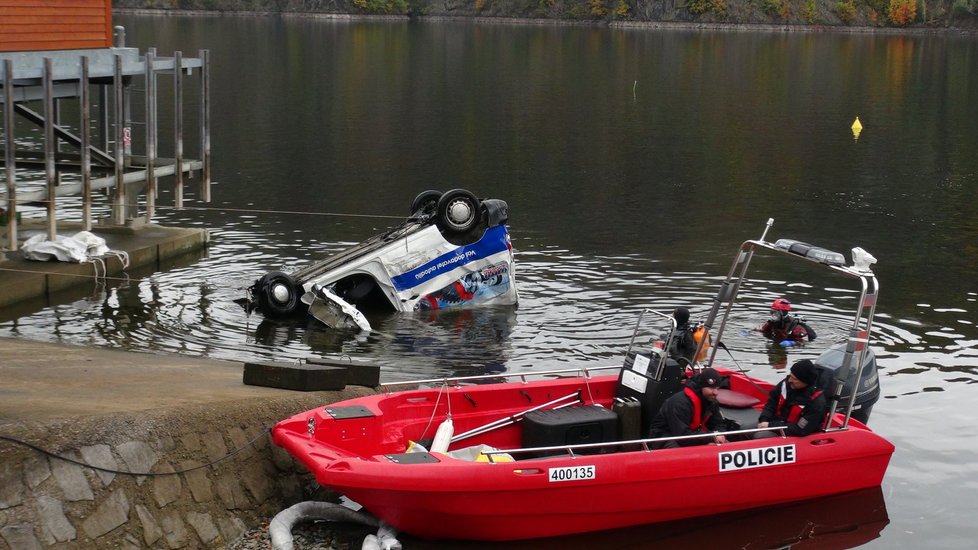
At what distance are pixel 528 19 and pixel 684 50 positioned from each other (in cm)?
4714

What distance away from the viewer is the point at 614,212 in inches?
1330

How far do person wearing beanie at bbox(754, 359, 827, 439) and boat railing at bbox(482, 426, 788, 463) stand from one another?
0.17m

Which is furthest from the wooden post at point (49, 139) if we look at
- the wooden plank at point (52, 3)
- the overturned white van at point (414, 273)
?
the overturned white van at point (414, 273)

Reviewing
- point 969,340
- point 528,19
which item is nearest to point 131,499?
point 969,340

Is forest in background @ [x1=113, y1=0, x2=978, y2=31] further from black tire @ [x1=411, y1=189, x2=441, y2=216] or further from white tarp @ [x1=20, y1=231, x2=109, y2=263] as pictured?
white tarp @ [x1=20, y1=231, x2=109, y2=263]

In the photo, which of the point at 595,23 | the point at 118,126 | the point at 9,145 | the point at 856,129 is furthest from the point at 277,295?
the point at 595,23

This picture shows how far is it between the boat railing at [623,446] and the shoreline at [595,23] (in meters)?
133

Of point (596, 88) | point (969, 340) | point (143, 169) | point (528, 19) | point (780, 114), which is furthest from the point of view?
point (528, 19)

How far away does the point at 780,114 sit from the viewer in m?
60.0

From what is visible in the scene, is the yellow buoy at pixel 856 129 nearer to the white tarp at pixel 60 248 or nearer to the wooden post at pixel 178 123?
the wooden post at pixel 178 123

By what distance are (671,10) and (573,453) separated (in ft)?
461

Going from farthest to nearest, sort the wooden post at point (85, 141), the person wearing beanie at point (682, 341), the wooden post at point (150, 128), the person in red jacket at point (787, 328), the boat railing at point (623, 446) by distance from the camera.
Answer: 1. the wooden post at point (150, 128)
2. the wooden post at point (85, 141)
3. the person in red jacket at point (787, 328)
4. the person wearing beanie at point (682, 341)
5. the boat railing at point (623, 446)

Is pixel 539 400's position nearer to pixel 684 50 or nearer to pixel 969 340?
pixel 969 340

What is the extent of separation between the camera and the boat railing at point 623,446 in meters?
12.8
